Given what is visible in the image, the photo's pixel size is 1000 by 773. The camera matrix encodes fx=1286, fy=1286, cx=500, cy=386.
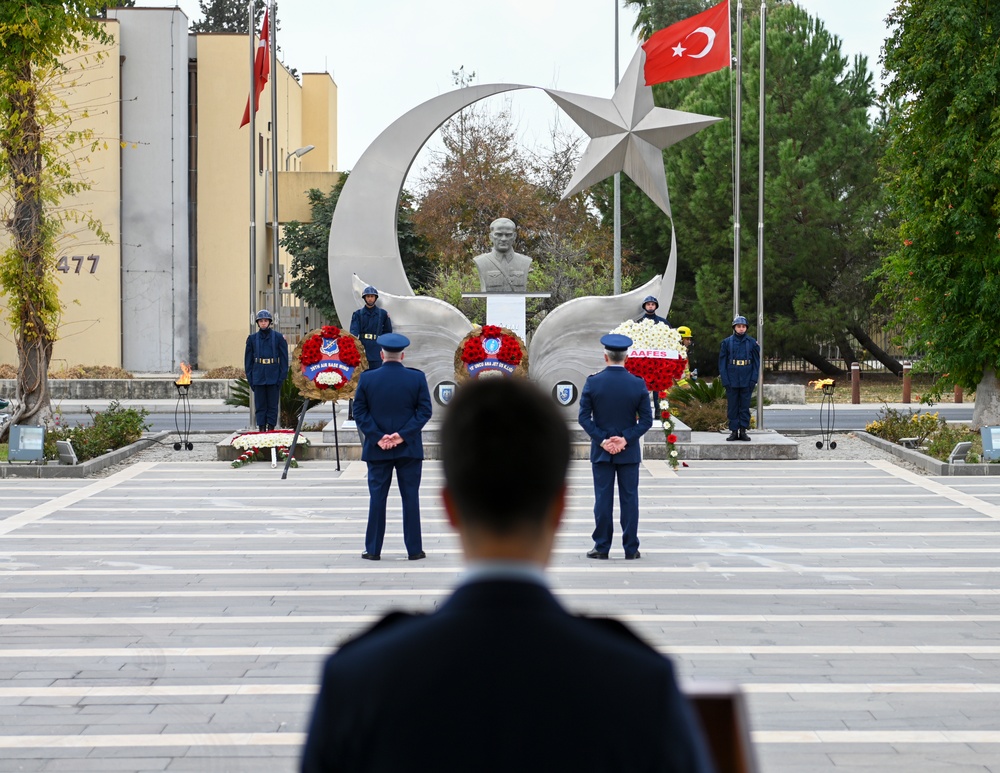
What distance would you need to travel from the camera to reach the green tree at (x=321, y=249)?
1623 inches

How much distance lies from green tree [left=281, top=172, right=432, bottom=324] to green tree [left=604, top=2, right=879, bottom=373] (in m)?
8.81

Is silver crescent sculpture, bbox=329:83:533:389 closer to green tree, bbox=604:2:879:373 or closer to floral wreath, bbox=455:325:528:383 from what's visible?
floral wreath, bbox=455:325:528:383

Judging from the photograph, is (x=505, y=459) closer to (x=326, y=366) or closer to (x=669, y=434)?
(x=326, y=366)

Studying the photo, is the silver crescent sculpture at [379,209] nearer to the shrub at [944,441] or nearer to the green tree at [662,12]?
the shrub at [944,441]

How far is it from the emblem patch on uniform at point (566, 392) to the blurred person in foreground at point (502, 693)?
1806 centimetres

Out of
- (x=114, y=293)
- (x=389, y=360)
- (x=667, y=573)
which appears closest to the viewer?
(x=667, y=573)

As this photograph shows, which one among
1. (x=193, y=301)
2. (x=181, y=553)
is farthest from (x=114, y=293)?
(x=181, y=553)

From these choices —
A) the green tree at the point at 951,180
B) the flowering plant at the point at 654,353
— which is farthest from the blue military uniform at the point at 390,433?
the green tree at the point at 951,180

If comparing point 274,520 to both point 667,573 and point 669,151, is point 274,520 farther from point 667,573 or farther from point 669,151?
point 669,151

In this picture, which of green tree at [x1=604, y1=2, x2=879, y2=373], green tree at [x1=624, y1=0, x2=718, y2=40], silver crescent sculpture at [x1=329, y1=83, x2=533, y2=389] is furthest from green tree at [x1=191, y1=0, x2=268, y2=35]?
silver crescent sculpture at [x1=329, y1=83, x2=533, y2=389]

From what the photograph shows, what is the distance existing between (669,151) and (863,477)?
2381 cm

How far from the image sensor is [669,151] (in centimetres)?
3856

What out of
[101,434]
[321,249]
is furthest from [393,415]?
[321,249]

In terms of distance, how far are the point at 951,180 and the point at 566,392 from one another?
6870 mm
